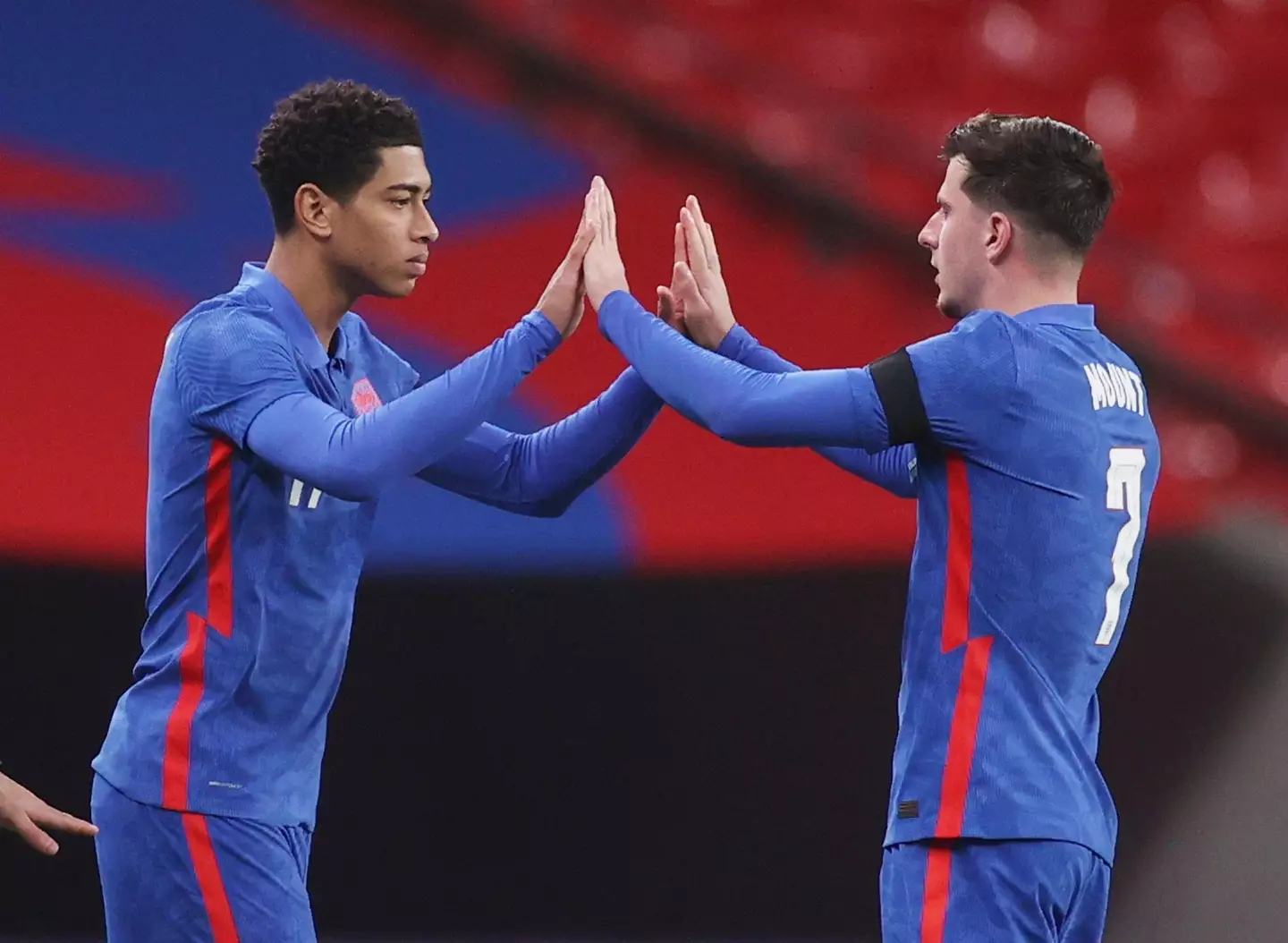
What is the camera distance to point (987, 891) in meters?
1.97

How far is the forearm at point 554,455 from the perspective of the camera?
2613mm

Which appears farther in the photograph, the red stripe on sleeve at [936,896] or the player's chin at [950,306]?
the player's chin at [950,306]

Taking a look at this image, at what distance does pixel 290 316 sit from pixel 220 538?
345 mm

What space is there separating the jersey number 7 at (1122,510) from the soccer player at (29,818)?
1303 millimetres

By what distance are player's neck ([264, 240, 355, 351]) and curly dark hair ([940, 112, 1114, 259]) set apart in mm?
916

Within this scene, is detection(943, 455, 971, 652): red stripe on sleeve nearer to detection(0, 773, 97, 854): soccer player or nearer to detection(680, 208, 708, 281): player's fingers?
detection(680, 208, 708, 281): player's fingers

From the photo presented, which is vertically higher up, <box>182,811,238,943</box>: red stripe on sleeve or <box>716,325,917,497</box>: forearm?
<box>716,325,917,497</box>: forearm

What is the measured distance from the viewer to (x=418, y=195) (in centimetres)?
239

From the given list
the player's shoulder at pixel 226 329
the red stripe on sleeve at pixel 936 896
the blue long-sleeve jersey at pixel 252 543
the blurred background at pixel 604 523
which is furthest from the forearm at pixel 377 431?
the blurred background at pixel 604 523

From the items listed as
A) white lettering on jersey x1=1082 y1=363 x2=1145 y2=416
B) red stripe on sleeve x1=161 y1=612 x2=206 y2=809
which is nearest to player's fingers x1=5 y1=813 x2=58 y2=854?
red stripe on sleeve x1=161 y1=612 x2=206 y2=809

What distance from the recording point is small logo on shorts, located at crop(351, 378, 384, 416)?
2385 mm

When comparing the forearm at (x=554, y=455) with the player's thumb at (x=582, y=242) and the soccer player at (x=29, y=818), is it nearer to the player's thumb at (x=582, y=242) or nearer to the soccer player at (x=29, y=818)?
the player's thumb at (x=582, y=242)

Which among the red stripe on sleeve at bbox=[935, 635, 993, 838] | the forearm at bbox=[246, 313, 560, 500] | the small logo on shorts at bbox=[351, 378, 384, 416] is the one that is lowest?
the red stripe on sleeve at bbox=[935, 635, 993, 838]

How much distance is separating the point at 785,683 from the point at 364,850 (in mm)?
1098
